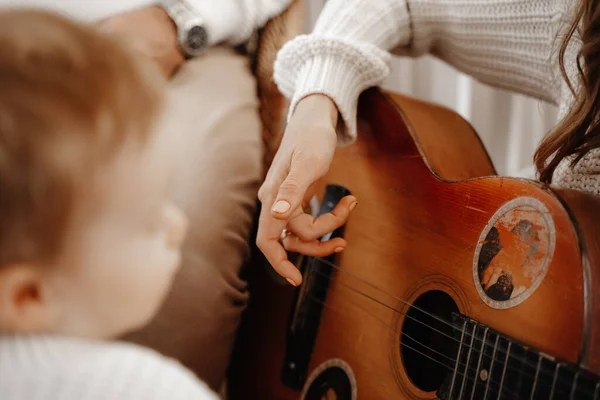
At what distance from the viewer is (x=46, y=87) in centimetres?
34

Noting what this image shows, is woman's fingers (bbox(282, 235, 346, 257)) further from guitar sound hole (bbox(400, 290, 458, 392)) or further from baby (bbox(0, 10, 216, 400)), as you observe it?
baby (bbox(0, 10, 216, 400))

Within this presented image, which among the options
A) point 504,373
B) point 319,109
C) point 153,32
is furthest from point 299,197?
point 153,32

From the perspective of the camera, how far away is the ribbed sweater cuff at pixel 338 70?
0.82m

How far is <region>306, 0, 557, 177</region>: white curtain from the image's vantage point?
135cm

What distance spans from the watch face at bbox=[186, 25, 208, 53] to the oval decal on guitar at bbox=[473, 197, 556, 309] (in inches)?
26.3

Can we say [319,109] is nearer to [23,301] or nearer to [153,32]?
[153,32]

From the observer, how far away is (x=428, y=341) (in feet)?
2.11

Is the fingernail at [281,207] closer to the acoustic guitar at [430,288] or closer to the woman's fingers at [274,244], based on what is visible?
the woman's fingers at [274,244]

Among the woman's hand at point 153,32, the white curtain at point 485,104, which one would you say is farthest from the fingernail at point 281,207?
the white curtain at point 485,104

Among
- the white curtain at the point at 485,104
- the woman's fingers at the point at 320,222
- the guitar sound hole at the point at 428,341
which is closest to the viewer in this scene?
the guitar sound hole at the point at 428,341

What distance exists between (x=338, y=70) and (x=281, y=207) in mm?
295

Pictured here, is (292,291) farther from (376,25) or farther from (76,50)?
(76,50)

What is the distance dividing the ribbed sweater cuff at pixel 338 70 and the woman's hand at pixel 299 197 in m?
0.05

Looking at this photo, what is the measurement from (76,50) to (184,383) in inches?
9.8
